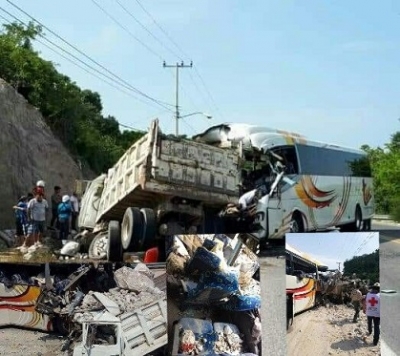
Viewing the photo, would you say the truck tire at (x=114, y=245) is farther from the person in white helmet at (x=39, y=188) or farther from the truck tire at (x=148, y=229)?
the person in white helmet at (x=39, y=188)

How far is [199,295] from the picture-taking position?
453 cm

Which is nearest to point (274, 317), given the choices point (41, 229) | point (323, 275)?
point (323, 275)

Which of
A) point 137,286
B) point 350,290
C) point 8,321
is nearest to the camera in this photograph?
point 350,290

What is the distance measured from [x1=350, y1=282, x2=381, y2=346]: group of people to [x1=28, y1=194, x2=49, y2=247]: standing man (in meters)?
1.91

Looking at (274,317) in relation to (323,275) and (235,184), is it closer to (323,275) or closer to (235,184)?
(323,275)

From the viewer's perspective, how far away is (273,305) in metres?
4.50

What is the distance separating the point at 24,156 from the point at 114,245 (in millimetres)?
798

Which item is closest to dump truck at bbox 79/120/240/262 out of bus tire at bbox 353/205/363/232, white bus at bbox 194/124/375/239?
white bus at bbox 194/124/375/239

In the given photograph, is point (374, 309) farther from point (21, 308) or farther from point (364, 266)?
point (21, 308)

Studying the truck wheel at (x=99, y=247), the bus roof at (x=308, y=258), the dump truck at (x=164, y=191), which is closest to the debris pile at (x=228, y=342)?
the bus roof at (x=308, y=258)

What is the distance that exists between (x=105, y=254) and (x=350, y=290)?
1474 mm

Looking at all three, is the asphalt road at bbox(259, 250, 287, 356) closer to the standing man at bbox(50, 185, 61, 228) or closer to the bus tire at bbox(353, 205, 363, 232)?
the bus tire at bbox(353, 205, 363, 232)

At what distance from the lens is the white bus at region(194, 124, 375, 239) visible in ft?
16.0

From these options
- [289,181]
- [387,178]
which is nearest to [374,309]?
[289,181]
